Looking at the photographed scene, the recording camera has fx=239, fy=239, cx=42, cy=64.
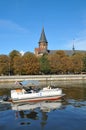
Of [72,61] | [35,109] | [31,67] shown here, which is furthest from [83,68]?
[35,109]

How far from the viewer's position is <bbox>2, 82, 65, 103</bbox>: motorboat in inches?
1725

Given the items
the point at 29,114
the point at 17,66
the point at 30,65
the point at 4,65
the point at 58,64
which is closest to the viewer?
the point at 29,114

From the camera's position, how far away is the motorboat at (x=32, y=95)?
4381 centimetres

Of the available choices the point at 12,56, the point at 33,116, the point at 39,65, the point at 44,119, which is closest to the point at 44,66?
the point at 39,65

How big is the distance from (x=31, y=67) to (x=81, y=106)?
88.4 m

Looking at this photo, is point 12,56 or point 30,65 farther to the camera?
point 12,56

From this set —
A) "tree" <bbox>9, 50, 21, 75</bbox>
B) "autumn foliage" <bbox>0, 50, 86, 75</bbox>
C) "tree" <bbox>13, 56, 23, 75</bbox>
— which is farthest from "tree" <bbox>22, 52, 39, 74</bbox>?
"tree" <bbox>9, 50, 21, 75</bbox>

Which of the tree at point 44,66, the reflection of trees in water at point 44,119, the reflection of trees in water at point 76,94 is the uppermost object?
the tree at point 44,66

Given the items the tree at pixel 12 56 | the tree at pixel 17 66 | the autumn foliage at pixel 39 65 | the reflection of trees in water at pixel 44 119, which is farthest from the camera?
the tree at pixel 12 56

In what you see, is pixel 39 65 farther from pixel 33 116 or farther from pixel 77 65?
pixel 33 116

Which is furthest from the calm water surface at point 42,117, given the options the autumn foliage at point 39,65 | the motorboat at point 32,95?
the autumn foliage at point 39,65

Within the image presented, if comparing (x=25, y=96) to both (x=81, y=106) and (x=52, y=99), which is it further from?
(x=81, y=106)

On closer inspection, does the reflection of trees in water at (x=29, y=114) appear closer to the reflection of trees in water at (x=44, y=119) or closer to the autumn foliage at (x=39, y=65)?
the reflection of trees in water at (x=44, y=119)

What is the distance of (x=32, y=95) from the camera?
1766 inches
